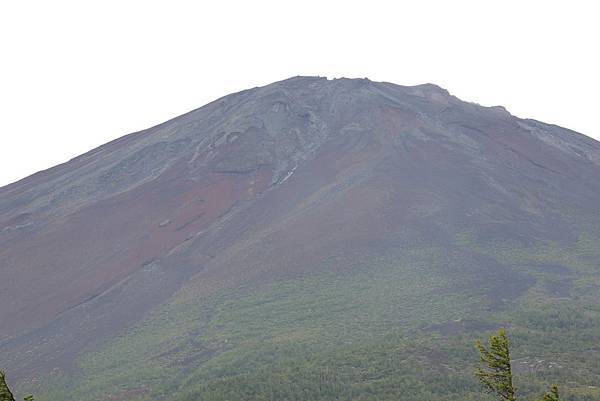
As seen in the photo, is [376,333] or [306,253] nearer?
[376,333]

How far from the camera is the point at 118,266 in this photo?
165 ft

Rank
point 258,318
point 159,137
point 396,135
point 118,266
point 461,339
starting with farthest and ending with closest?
1. point 159,137
2. point 396,135
3. point 118,266
4. point 258,318
5. point 461,339

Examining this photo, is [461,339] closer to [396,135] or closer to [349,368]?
[349,368]

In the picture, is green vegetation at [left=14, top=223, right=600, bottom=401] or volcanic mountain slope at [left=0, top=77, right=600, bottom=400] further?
volcanic mountain slope at [left=0, top=77, right=600, bottom=400]

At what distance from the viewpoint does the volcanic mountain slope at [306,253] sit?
29.9 metres

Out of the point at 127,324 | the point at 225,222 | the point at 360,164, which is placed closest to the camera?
the point at 127,324

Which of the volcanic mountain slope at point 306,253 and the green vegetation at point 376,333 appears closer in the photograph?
the green vegetation at point 376,333

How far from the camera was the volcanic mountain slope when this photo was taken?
29.9 metres

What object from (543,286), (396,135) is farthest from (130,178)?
(543,286)

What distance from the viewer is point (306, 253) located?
4797 centimetres

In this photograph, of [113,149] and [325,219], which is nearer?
[325,219]

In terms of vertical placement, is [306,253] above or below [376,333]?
above

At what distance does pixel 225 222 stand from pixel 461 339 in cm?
2972

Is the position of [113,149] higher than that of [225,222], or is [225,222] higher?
[113,149]
